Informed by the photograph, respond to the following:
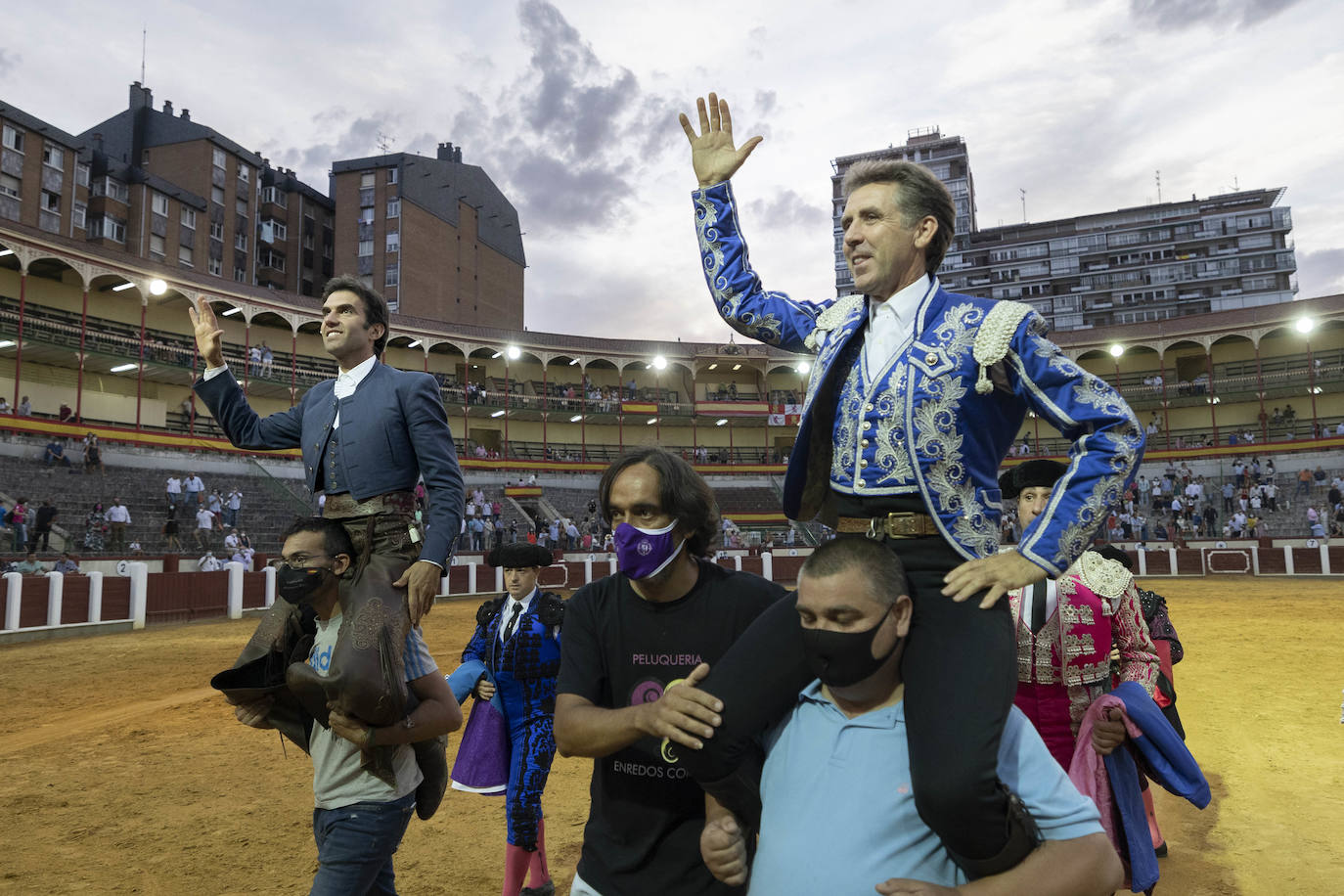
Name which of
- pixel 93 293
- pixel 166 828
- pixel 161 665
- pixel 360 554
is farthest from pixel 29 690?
pixel 93 293

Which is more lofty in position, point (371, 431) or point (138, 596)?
point (371, 431)

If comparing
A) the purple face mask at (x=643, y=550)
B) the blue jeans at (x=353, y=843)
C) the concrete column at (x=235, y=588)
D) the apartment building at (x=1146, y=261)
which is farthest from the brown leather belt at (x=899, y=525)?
the apartment building at (x=1146, y=261)

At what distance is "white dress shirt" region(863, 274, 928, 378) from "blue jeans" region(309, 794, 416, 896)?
1.77 metres

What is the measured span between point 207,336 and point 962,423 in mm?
2429

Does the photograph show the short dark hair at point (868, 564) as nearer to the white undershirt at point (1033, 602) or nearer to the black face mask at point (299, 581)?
the black face mask at point (299, 581)

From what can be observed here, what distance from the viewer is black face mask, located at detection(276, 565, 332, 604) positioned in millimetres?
2357

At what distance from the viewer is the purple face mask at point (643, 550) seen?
1.95 meters

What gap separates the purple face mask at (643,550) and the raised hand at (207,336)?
1.61 m

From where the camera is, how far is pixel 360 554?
253 centimetres

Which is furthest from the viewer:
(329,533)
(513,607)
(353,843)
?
(513,607)

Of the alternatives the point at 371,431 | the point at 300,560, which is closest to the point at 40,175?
the point at 371,431

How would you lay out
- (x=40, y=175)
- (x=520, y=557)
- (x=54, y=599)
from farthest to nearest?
(x=40, y=175), (x=54, y=599), (x=520, y=557)

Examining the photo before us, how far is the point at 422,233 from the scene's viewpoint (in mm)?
47500

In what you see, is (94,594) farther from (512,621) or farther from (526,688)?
(526,688)
